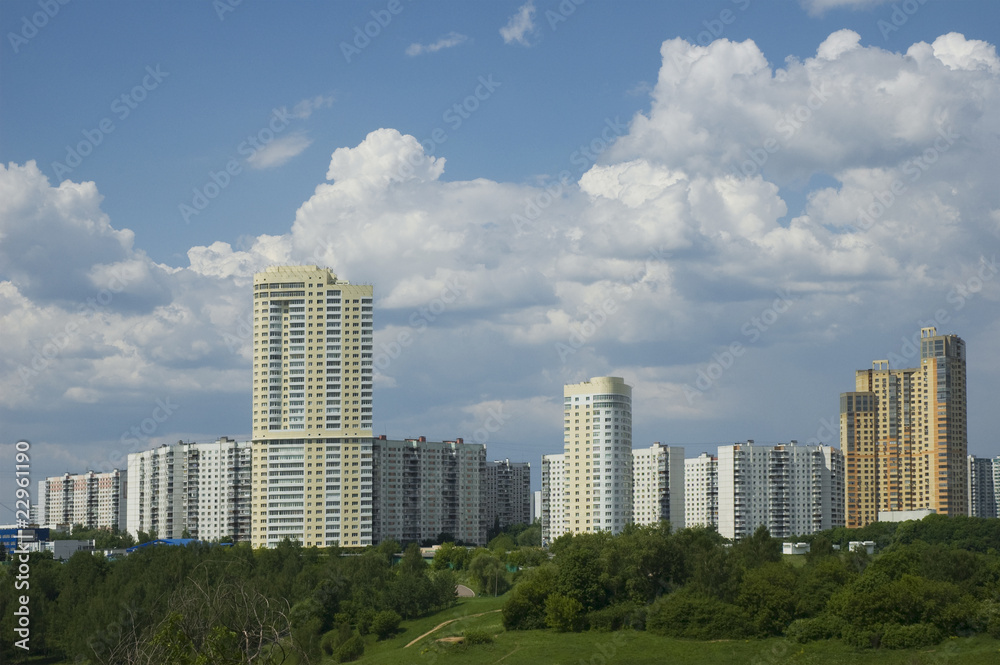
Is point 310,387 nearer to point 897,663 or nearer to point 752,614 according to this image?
point 752,614

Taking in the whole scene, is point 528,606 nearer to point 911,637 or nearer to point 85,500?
point 911,637

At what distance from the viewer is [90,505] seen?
503 feet

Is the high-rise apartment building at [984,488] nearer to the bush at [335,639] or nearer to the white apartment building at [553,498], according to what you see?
the white apartment building at [553,498]

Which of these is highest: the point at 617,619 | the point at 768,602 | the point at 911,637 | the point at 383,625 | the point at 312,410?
the point at 312,410

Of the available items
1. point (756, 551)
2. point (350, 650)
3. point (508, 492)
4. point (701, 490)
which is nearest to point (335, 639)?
point (350, 650)

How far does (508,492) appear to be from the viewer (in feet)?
474

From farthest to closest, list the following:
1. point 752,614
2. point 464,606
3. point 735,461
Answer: point 735,461
point 464,606
point 752,614

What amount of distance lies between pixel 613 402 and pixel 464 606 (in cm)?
3982

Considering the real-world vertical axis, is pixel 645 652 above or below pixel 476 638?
below

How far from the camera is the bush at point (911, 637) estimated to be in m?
51.7

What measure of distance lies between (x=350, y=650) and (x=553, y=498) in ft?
196

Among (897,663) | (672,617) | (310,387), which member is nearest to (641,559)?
(672,617)

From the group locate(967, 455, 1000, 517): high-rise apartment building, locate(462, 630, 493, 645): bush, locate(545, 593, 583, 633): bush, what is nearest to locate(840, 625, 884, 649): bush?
locate(545, 593, 583, 633): bush

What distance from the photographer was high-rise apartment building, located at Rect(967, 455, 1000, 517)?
147125 mm
